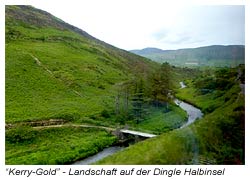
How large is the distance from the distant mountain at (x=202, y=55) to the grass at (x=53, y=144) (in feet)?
17.7

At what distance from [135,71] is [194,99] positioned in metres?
5.49

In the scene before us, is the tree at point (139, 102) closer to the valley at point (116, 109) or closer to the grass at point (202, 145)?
the valley at point (116, 109)

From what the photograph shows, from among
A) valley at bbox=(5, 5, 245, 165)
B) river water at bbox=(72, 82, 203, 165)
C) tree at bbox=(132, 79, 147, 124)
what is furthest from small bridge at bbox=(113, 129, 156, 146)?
tree at bbox=(132, 79, 147, 124)

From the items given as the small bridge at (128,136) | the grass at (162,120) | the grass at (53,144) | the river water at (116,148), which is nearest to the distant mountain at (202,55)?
the river water at (116,148)

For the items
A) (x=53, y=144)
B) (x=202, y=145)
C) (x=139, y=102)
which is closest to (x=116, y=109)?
(x=139, y=102)

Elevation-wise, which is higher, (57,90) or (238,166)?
(57,90)

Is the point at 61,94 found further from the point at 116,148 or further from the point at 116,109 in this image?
the point at 116,148

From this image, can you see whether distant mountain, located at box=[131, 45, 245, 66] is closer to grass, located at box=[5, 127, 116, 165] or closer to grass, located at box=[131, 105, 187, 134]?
grass, located at box=[131, 105, 187, 134]

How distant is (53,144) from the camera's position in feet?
52.7

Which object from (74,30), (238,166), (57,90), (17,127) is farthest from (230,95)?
(74,30)

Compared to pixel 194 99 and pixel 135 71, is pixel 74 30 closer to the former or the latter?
pixel 135 71

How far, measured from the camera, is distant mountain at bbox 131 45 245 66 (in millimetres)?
14725

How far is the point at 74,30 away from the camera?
41125mm

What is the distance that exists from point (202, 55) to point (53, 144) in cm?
962
